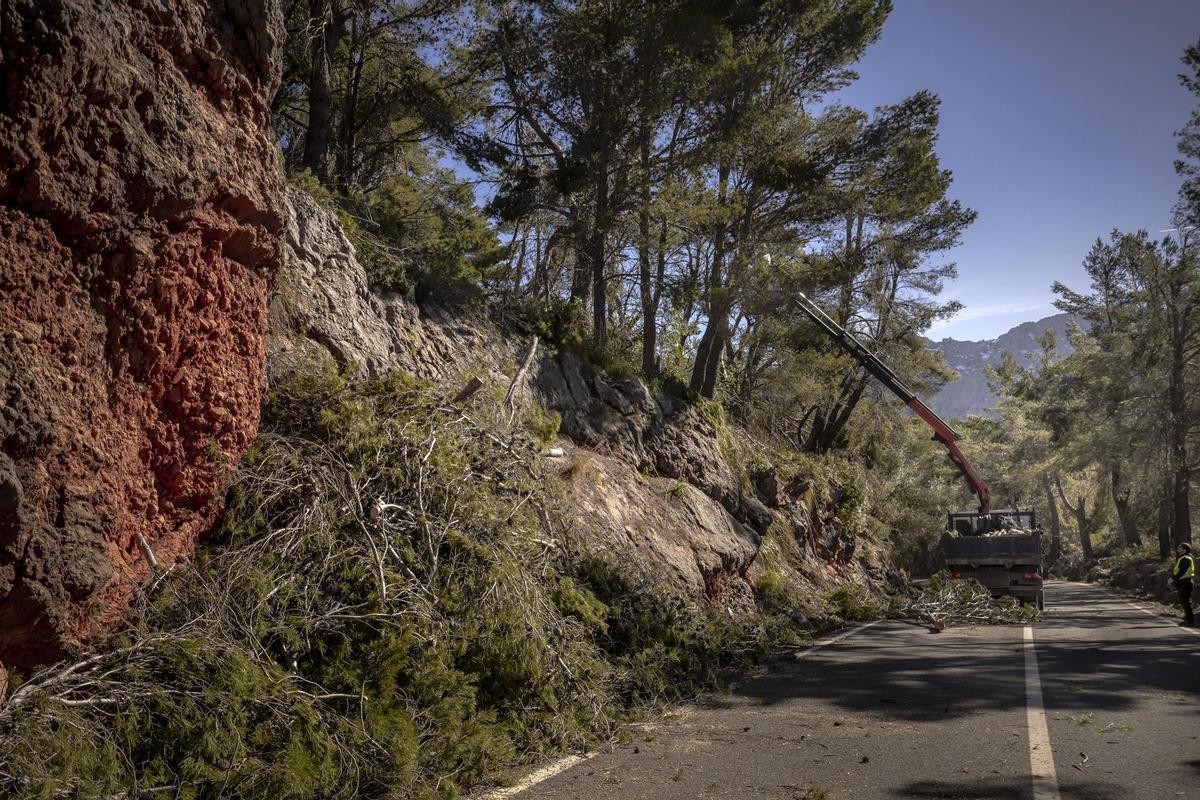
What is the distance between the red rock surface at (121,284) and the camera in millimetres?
4328

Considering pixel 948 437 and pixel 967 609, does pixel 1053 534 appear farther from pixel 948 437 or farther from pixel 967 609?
pixel 967 609

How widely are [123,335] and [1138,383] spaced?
3227 cm

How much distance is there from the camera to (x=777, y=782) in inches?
206

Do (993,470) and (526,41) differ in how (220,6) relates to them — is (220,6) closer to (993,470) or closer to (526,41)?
(526,41)

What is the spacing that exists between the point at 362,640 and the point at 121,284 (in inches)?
108

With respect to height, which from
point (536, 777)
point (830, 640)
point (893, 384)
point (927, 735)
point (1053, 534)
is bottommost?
point (1053, 534)

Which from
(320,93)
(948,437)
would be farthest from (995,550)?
(320,93)

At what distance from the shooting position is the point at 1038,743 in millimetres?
6102

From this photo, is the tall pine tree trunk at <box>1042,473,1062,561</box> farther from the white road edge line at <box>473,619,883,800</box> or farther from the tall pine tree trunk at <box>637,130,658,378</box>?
the white road edge line at <box>473,619,883,800</box>

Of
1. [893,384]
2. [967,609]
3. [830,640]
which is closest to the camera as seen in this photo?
[830,640]

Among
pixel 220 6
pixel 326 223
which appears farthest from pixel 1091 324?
pixel 220 6

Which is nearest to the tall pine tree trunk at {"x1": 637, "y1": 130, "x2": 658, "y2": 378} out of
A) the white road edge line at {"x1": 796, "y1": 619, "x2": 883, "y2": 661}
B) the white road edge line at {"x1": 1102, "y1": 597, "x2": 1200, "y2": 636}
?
the white road edge line at {"x1": 796, "y1": 619, "x2": 883, "y2": 661}

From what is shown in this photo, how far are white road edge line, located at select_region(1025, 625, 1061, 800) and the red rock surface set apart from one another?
18.5 ft

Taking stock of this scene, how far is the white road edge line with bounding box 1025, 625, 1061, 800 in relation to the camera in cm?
501
